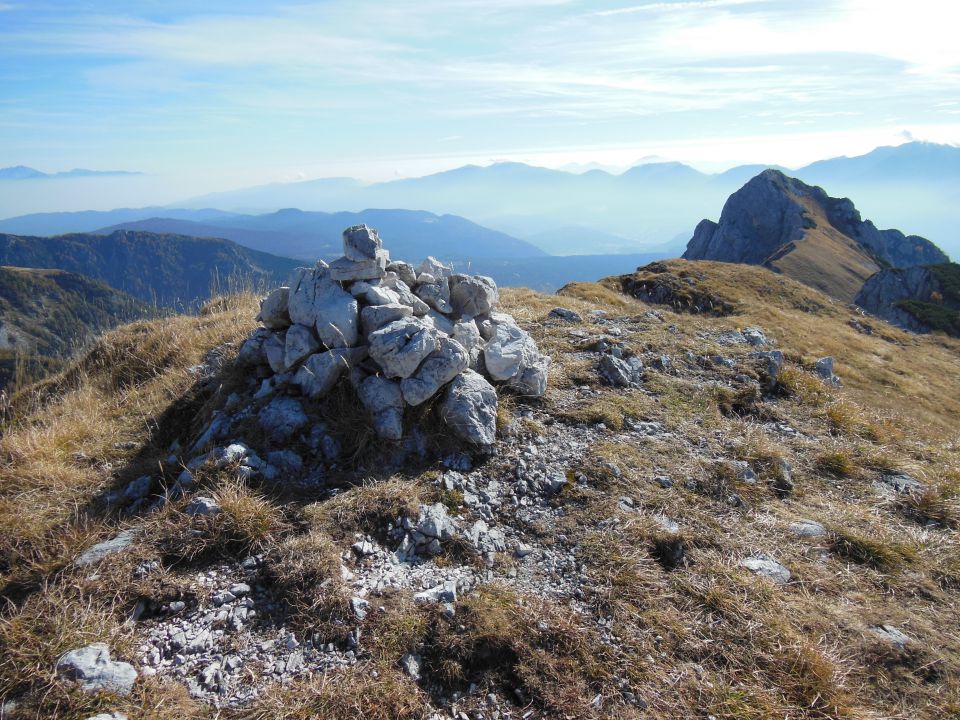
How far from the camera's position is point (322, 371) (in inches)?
332

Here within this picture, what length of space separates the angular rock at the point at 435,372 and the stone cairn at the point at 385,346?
17 millimetres

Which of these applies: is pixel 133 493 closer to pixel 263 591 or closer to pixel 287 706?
pixel 263 591

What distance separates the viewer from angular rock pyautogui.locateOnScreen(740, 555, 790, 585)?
6.31m

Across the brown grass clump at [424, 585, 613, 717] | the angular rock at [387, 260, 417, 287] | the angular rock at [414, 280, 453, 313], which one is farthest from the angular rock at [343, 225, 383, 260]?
the brown grass clump at [424, 585, 613, 717]

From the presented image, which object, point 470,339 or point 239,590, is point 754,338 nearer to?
point 470,339

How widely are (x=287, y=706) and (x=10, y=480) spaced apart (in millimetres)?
5975

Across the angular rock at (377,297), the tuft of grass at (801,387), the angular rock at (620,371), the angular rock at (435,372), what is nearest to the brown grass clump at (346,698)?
the angular rock at (435,372)

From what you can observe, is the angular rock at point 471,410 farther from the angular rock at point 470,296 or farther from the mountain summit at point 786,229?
the mountain summit at point 786,229

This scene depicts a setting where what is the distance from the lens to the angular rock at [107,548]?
18.9ft

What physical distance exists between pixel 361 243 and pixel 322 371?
106 inches

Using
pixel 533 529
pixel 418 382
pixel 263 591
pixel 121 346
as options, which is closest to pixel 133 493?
pixel 263 591

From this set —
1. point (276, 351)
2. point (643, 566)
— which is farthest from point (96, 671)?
point (643, 566)

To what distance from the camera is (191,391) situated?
10008mm

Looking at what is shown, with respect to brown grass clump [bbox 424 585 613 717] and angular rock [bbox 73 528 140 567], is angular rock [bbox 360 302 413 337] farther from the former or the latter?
brown grass clump [bbox 424 585 613 717]
